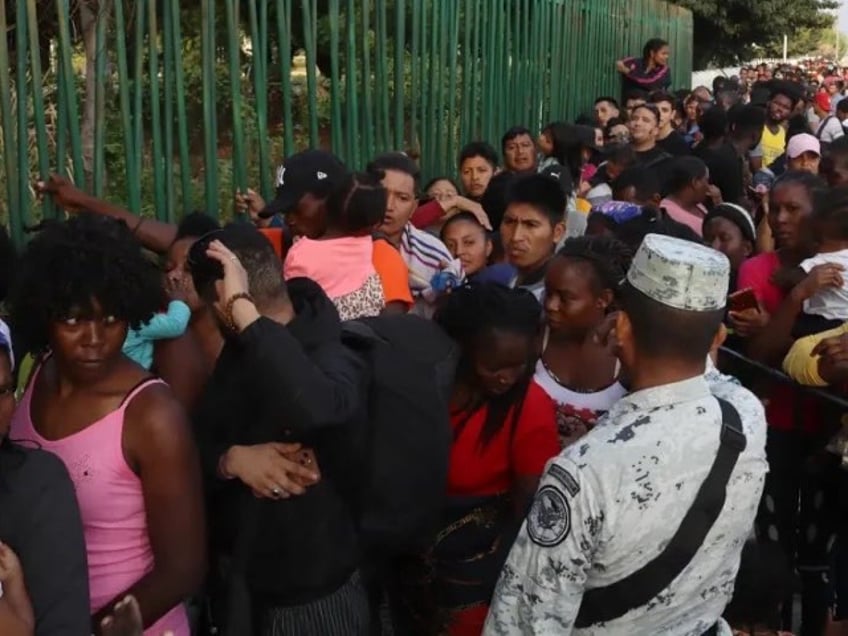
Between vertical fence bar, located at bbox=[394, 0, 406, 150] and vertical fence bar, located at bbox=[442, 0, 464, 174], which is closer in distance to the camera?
vertical fence bar, located at bbox=[394, 0, 406, 150]

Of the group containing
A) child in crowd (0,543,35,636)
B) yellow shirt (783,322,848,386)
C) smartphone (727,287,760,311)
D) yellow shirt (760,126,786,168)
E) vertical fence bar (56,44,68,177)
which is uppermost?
vertical fence bar (56,44,68,177)

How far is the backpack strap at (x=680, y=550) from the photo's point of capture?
7.09 feet

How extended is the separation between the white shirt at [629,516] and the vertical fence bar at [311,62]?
3627 millimetres

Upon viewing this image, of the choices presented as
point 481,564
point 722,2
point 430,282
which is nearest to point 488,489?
Result: point 481,564

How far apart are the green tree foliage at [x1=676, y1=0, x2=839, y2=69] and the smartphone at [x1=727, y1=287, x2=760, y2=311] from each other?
81.2ft

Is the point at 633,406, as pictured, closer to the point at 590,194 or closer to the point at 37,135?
the point at 37,135

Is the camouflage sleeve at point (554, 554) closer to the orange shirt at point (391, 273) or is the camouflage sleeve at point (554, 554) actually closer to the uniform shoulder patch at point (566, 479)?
the uniform shoulder patch at point (566, 479)

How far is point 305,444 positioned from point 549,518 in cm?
65

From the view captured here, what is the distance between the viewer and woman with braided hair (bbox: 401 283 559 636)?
3109mm

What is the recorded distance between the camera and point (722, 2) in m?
28.9

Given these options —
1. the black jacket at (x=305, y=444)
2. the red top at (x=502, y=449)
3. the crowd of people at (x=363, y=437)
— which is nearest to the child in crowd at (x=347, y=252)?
the crowd of people at (x=363, y=437)

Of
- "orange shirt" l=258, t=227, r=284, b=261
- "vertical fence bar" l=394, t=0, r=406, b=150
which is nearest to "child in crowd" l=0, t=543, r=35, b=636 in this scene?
"orange shirt" l=258, t=227, r=284, b=261

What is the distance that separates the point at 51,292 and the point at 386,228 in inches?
92.3

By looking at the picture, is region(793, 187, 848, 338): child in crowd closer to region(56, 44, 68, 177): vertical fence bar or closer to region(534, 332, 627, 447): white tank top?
region(534, 332, 627, 447): white tank top
